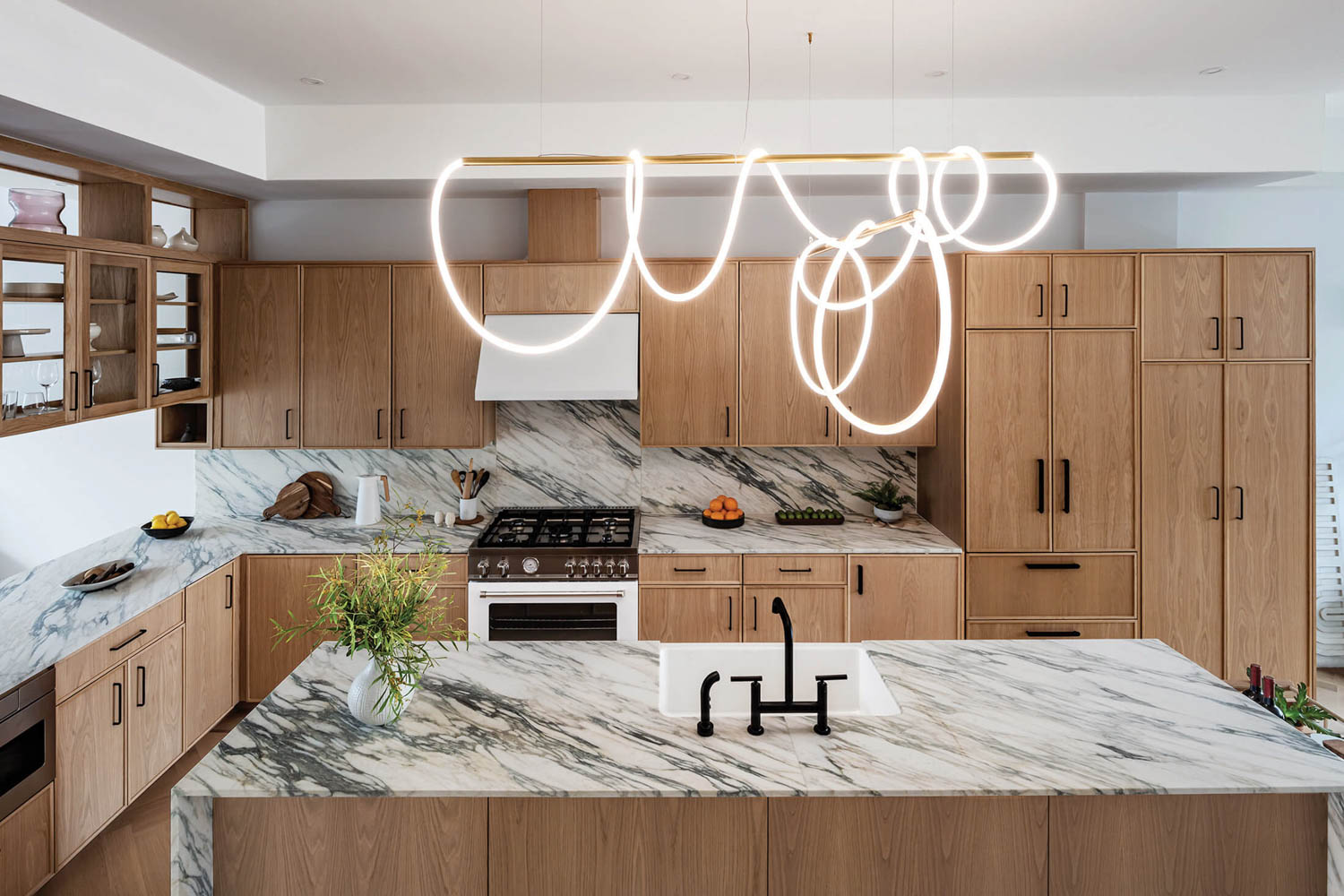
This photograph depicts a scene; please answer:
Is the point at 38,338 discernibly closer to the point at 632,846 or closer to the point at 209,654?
the point at 209,654

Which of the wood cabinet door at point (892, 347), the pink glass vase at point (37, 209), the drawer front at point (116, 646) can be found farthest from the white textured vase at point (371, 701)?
the wood cabinet door at point (892, 347)

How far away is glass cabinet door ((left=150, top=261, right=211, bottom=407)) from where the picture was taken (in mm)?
3877

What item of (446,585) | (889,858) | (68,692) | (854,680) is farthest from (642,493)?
(889,858)

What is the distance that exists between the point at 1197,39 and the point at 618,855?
10.7ft

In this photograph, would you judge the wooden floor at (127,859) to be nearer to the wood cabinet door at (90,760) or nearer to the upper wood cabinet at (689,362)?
the wood cabinet door at (90,760)

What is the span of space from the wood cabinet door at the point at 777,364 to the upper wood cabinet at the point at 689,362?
0.21ft

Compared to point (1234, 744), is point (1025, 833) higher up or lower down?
lower down

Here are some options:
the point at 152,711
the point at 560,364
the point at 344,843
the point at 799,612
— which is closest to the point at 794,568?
the point at 799,612

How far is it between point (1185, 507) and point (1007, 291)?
1.23m

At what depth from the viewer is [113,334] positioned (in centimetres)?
362

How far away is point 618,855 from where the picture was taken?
196cm

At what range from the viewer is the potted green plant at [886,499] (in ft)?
14.6

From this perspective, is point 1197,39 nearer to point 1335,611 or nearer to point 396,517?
point 1335,611

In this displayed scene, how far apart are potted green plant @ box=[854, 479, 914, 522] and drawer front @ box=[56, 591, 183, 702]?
3.13m
